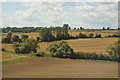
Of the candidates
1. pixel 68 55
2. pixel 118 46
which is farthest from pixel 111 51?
pixel 68 55

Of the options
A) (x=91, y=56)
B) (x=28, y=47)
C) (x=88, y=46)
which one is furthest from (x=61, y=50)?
(x=88, y=46)

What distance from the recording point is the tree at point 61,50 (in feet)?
142

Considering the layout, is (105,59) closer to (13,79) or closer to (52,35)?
(13,79)

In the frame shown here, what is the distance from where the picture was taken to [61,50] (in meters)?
43.7

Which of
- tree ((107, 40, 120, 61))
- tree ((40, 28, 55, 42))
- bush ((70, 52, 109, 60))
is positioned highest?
tree ((40, 28, 55, 42))

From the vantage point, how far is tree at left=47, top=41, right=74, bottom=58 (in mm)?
43344

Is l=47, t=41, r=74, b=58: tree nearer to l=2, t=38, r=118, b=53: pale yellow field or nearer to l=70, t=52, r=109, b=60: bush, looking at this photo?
l=70, t=52, r=109, b=60: bush

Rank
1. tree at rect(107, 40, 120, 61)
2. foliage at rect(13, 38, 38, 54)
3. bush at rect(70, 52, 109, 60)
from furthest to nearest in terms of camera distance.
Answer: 1. foliage at rect(13, 38, 38, 54)
2. bush at rect(70, 52, 109, 60)
3. tree at rect(107, 40, 120, 61)

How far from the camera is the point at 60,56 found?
43.8m

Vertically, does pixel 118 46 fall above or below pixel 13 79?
above

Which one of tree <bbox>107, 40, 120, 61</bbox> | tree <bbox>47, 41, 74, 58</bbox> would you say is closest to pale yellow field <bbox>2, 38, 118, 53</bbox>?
tree <bbox>47, 41, 74, 58</bbox>

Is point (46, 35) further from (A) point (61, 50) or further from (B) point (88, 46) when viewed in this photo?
(A) point (61, 50)

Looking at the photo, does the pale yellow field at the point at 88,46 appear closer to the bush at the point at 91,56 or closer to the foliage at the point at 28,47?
the foliage at the point at 28,47

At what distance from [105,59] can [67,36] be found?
37.1m
